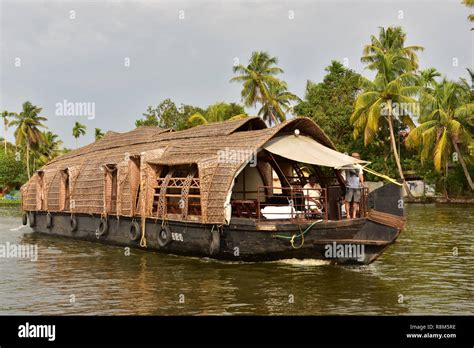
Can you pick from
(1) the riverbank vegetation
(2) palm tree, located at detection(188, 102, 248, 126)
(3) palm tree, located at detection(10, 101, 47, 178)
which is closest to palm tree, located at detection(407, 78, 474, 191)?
(1) the riverbank vegetation

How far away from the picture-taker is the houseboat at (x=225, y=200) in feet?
30.7

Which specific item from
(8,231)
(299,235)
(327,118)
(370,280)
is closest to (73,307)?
(299,235)

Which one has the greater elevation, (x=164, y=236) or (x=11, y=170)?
(x=11, y=170)

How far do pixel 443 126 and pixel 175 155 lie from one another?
2147 centimetres

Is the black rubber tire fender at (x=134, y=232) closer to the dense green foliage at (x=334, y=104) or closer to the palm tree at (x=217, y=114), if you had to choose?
the palm tree at (x=217, y=114)

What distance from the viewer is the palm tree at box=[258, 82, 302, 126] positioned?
111ft

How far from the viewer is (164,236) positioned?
436 inches

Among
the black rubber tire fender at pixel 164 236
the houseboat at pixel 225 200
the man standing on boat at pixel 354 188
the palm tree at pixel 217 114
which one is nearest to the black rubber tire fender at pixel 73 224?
the houseboat at pixel 225 200

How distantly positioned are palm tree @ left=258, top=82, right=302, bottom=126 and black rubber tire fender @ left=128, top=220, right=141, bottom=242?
885 inches

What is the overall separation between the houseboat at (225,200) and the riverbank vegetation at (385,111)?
14997 millimetres

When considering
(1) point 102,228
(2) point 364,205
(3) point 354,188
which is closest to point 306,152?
(3) point 354,188

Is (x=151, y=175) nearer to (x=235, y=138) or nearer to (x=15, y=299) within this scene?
(x=235, y=138)

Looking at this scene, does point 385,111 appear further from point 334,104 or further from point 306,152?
point 306,152
